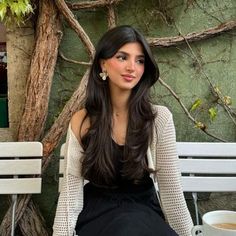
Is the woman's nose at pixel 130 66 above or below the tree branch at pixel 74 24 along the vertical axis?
below

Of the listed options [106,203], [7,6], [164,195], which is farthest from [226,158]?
[7,6]

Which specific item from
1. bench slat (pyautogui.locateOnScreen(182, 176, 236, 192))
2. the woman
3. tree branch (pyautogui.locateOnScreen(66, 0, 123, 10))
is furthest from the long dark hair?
tree branch (pyautogui.locateOnScreen(66, 0, 123, 10))

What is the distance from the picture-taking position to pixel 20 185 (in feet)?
6.38

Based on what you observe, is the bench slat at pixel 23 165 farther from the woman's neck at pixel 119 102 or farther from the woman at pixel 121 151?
the woman's neck at pixel 119 102

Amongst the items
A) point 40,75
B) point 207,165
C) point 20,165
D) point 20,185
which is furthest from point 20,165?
point 207,165

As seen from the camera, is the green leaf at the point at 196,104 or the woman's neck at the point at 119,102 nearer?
the woman's neck at the point at 119,102

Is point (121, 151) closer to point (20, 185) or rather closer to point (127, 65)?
point (127, 65)

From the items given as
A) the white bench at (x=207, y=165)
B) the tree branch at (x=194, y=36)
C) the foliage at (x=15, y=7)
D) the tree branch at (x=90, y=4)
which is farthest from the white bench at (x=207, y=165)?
the foliage at (x=15, y=7)

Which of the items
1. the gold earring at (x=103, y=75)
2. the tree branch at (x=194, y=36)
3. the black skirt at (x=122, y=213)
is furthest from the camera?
the tree branch at (x=194, y=36)

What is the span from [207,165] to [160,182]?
0.58 m

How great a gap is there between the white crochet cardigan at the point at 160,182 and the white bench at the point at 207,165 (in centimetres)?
49

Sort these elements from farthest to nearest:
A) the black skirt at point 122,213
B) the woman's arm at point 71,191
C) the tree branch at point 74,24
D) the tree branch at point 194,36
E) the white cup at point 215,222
Answer: the tree branch at point 194,36 → the tree branch at point 74,24 → the woman's arm at point 71,191 → the black skirt at point 122,213 → the white cup at point 215,222

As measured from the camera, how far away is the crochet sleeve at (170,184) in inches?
56.7

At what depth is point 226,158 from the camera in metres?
2.05
